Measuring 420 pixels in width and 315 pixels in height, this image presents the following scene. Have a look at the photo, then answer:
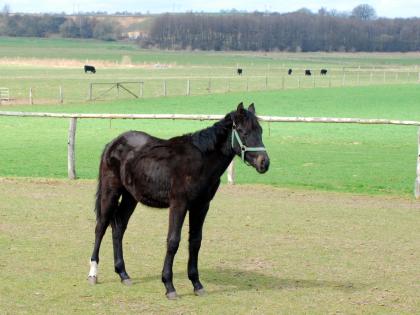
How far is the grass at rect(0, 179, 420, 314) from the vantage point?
779 centimetres

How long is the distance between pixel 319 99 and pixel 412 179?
32.3m

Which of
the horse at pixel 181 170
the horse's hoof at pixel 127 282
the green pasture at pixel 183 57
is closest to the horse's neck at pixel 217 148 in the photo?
the horse at pixel 181 170

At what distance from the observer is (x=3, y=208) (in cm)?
1320

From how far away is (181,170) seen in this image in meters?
7.96

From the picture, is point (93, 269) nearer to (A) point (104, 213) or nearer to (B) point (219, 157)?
(A) point (104, 213)

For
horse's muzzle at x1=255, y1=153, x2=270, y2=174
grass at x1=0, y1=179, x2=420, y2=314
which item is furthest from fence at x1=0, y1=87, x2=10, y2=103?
horse's muzzle at x1=255, y1=153, x2=270, y2=174

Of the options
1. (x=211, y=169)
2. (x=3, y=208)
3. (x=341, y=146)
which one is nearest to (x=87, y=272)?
(x=211, y=169)

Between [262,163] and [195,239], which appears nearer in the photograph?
[262,163]

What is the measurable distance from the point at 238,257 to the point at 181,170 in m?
Result: 2.26

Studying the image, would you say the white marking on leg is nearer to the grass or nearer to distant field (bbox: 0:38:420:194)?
the grass

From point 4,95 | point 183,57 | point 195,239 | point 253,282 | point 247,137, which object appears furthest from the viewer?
point 183,57

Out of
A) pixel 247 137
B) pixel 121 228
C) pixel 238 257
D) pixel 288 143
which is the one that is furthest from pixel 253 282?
pixel 288 143

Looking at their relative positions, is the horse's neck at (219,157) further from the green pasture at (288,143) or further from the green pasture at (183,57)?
the green pasture at (183,57)

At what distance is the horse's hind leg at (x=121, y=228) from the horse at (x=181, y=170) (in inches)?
0.4
